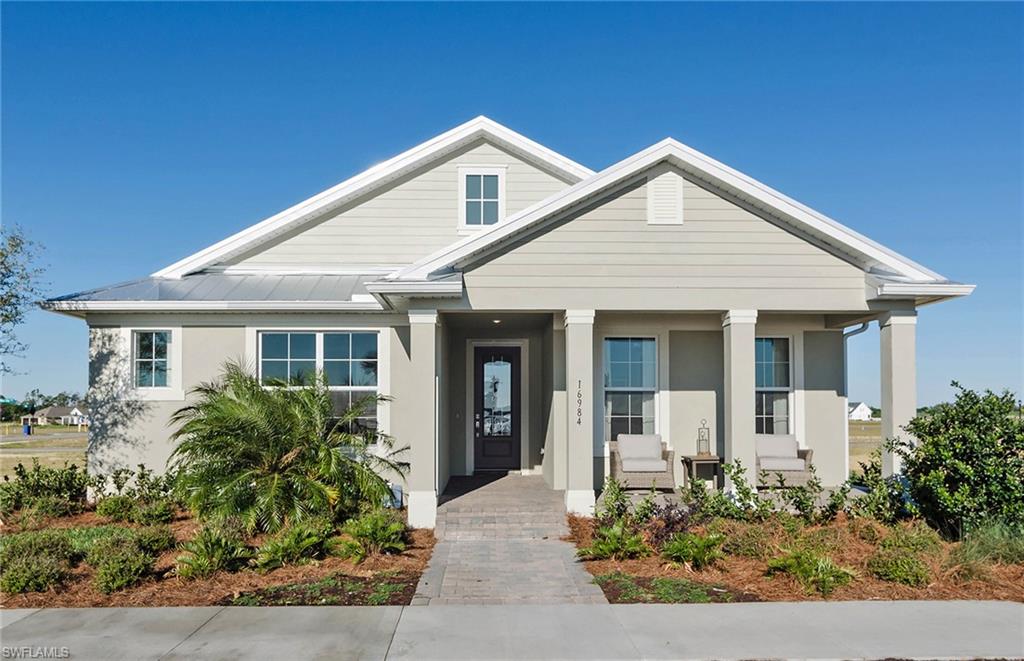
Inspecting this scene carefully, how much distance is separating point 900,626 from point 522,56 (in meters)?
10.8

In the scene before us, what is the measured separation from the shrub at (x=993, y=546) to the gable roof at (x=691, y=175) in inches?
136

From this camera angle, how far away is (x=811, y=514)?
8.70 metres

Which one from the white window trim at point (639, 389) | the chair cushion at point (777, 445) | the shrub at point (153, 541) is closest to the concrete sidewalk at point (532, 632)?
the shrub at point (153, 541)

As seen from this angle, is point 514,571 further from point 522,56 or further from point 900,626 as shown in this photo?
point 522,56

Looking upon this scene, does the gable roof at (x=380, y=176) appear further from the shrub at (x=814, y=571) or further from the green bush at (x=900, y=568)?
the green bush at (x=900, y=568)

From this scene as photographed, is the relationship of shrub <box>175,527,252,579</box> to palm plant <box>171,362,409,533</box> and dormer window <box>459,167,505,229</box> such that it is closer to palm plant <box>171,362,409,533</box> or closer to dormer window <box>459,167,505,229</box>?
palm plant <box>171,362,409,533</box>

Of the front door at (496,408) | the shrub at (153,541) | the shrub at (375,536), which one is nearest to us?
the shrub at (153,541)

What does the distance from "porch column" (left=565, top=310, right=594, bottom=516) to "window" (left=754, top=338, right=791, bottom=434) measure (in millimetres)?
3851

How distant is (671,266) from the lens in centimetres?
963

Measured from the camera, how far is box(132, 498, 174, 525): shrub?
9461 millimetres

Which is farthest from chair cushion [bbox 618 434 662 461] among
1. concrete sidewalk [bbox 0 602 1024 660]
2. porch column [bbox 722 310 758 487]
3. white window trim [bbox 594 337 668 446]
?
concrete sidewalk [bbox 0 602 1024 660]

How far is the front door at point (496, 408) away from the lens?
12875 millimetres

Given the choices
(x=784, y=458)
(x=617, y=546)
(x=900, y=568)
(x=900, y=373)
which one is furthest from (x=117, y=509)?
(x=900, y=373)

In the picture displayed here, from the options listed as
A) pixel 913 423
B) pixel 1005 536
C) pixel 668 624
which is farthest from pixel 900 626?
pixel 913 423
